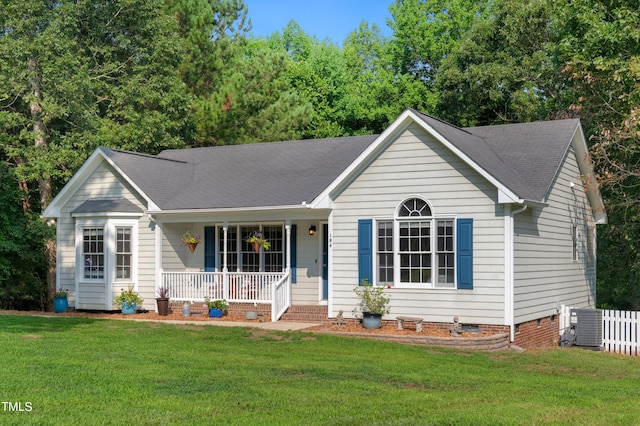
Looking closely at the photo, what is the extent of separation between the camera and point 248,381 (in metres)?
10.2

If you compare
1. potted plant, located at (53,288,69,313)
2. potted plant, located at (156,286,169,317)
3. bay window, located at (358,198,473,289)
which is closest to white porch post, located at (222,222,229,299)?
potted plant, located at (156,286,169,317)

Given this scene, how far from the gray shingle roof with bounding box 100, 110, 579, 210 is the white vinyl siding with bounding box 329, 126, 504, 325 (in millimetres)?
608

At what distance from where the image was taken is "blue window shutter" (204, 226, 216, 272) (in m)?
21.1

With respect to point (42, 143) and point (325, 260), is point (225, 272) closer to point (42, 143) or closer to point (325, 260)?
point (325, 260)

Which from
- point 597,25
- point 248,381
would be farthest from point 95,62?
point 248,381

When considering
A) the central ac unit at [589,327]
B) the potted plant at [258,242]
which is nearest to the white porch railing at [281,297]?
the potted plant at [258,242]

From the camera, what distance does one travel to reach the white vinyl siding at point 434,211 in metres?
16.0

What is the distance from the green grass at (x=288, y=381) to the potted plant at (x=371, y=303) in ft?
5.00

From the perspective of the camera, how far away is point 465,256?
53.0ft

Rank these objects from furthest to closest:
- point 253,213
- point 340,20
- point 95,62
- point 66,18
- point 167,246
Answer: point 340,20 < point 95,62 < point 66,18 < point 167,246 < point 253,213

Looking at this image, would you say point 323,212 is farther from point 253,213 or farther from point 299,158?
point 299,158

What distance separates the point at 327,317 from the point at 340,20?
53.7 m

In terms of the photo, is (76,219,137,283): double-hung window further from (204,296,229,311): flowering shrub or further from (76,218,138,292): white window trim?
(204,296,229,311): flowering shrub

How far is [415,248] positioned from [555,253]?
4157 mm
